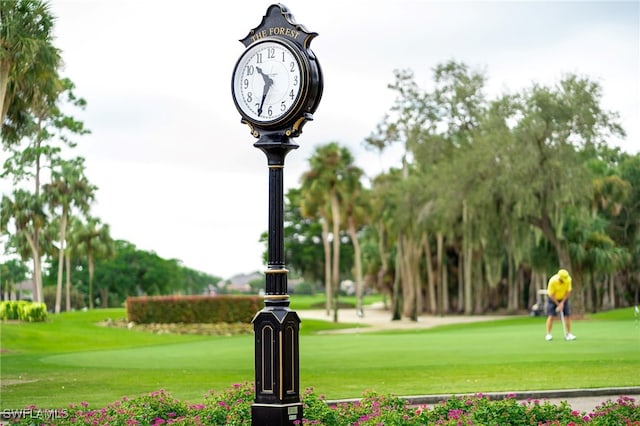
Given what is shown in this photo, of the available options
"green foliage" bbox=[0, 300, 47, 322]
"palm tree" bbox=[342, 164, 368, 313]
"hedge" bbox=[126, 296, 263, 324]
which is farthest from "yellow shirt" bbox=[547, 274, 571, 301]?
"palm tree" bbox=[342, 164, 368, 313]

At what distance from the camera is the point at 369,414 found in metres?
9.78

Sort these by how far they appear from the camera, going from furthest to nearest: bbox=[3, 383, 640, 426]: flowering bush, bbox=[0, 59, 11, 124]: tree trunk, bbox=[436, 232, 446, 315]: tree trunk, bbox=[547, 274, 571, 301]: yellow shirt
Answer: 1. bbox=[436, 232, 446, 315]: tree trunk
2. bbox=[0, 59, 11, 124]: tree trunk
3. bbox=[547, 274, 571, 301]: yellow shirt
4. bbox=[3, 383, 640, 426]: flowering bush

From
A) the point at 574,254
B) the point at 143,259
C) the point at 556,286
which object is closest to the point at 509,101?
the point at 574,254

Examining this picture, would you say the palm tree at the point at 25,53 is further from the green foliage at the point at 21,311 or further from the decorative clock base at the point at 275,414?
the decorative clock base at the point at 275,414

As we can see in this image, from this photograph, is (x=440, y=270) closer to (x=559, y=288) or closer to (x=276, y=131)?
(x=559, y=288)

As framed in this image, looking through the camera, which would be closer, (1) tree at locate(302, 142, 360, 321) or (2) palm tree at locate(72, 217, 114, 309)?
(1) tree at locate(302, 142, 360, 321)

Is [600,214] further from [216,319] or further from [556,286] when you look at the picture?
[556,286]

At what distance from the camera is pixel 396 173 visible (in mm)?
74500

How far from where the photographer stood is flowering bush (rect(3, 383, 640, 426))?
366 inches

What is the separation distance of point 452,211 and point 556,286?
67.2 ft

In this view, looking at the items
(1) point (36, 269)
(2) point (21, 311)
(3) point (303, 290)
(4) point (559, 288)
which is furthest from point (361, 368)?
(3) point (303, 290)

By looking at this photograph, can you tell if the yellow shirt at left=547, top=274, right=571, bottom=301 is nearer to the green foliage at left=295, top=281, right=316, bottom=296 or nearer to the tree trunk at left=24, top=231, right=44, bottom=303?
the tree trunk at left=24, top=231, right=44, bottom=303

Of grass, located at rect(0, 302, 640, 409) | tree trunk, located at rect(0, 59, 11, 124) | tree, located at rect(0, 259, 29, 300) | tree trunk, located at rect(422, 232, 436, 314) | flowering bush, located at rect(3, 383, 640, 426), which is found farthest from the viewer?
tree, located at rect(0, 259, 29, 300)

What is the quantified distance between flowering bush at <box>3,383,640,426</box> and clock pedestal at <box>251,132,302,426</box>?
0.29 metres
